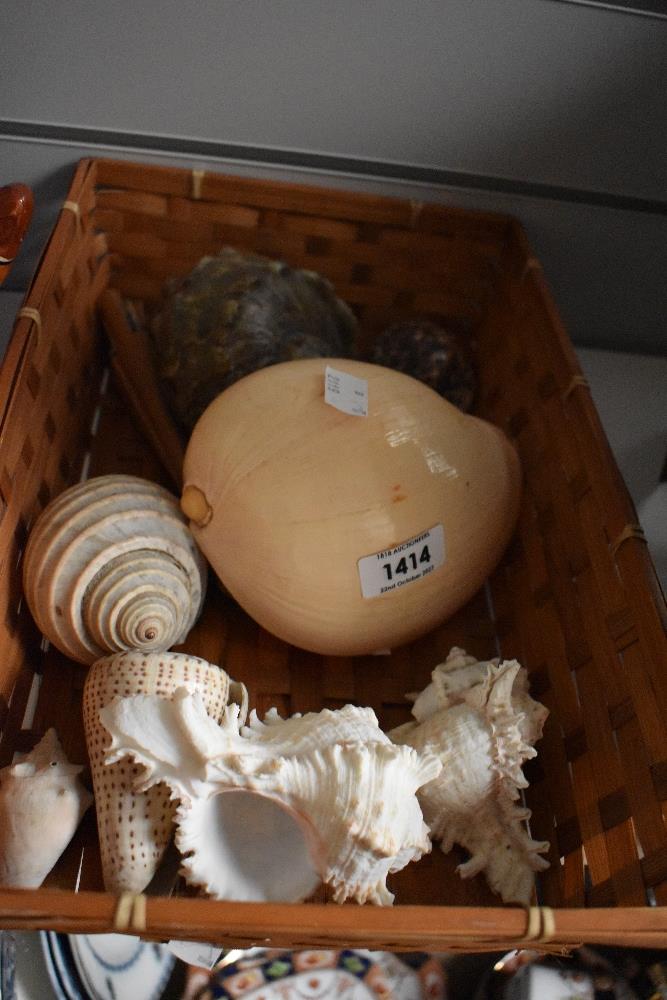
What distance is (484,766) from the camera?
649mm

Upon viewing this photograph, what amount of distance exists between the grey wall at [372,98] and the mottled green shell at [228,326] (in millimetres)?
115

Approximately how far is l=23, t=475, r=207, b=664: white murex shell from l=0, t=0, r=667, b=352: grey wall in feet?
1.29

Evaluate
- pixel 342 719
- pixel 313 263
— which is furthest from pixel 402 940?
pixel 313 263

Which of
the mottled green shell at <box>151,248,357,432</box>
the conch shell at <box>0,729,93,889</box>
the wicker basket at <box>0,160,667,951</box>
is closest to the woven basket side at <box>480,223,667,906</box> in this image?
the wicker basket at <box>0,160,667,951</box>

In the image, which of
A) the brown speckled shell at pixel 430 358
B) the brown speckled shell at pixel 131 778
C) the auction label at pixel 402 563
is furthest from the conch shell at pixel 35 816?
the brown speckled shell at pixel 430 358

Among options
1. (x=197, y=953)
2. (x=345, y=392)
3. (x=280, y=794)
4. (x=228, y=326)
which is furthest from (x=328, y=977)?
(x=228, y=326)

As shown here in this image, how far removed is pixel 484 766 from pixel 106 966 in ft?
1.03

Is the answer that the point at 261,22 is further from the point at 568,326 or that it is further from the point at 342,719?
the point at 342,719

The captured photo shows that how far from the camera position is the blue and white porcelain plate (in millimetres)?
640

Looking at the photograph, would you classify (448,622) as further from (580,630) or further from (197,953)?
(197,953)

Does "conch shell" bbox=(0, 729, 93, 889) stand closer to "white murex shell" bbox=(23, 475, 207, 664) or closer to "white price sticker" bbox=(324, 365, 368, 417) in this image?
"white murex shell" bbox=(23, 475, 207, 664)

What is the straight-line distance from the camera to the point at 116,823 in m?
0.59

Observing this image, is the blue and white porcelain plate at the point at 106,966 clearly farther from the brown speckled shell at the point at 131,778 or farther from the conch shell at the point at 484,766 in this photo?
the conch shell at the point at 484,766

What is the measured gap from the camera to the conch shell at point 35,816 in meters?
0.59
